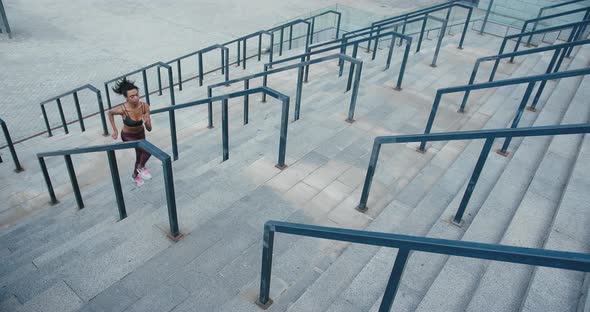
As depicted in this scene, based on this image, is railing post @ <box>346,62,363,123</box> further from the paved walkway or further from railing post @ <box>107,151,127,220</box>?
the paved walkway

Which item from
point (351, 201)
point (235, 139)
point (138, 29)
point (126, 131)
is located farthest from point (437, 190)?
point (138, 29)

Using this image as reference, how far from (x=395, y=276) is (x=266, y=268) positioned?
0.93 metres

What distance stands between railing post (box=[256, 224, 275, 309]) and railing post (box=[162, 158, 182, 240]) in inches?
39.3

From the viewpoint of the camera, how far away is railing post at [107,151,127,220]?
3.42 m

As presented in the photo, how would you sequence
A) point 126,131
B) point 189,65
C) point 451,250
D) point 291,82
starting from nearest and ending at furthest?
point 451,250 → point 126,131 → point 291,82 → point 189,65

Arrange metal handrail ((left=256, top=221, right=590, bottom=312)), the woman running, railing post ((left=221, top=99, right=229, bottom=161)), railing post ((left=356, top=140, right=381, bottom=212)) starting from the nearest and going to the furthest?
metal handrail ((left=256, top=221, right=590, bottom=312)) → railing post ((left=356, top=140, right=381, bottom=212)) → the woman running → railing post ((left=221, top=99, right=229, bottom=161))

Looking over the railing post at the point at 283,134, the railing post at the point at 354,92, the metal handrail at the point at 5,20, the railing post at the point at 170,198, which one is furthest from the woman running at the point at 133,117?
the metal handrail at the point at 5,20

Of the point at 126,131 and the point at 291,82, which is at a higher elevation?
the point at 126,131

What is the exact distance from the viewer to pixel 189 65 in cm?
1195

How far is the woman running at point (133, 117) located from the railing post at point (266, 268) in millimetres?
2327

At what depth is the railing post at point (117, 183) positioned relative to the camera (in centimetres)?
342

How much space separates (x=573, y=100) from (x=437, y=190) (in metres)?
3.03

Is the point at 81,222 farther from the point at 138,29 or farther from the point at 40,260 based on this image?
the point at 138,29

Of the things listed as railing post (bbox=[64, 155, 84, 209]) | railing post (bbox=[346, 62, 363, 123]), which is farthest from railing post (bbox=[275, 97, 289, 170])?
railing post (bbox=[64, 155, 84, 209])
